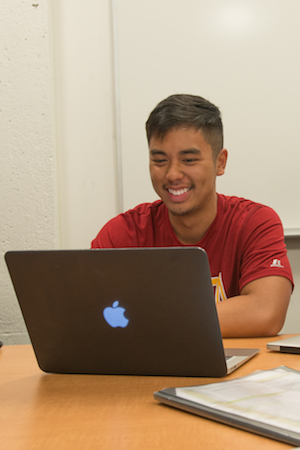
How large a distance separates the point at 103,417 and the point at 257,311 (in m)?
0.69

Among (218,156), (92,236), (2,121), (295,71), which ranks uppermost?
(295,71)

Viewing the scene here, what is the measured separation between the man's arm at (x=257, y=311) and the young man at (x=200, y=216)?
0.16 feet

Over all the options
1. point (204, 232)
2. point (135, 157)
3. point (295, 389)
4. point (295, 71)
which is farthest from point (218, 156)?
point (295, 389)

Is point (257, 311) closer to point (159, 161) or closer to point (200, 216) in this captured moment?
point (200, 216)

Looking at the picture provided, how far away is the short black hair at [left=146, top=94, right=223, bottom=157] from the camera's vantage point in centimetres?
160

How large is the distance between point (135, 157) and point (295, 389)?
1810 millimetres

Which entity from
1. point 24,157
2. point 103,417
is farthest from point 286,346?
point 24,157

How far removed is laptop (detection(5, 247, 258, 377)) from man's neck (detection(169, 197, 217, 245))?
2.68 feet

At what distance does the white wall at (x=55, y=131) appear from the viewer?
2285mm

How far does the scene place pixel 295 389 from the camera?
2.29 ft

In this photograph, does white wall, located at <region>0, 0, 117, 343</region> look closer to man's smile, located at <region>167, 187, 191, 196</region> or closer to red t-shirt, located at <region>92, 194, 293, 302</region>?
red t-shirt, located at <region>92, 194, 293, 302</region>

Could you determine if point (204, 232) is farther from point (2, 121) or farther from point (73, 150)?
point (2, 121)

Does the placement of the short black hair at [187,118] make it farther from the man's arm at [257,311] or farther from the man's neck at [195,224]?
the man's arm at [257,311]

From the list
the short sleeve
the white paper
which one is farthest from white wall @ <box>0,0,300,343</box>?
the white paper
